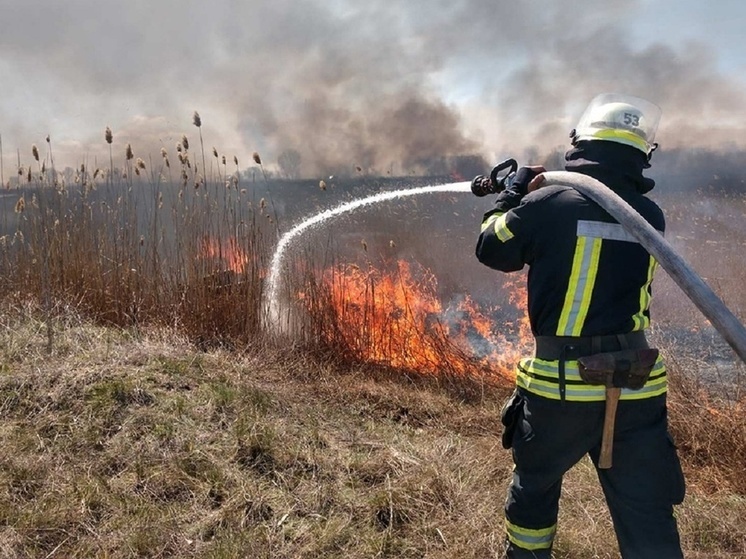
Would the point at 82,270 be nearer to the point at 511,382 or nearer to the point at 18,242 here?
the point at 18,242

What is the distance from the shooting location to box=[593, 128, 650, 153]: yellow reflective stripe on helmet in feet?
7.51

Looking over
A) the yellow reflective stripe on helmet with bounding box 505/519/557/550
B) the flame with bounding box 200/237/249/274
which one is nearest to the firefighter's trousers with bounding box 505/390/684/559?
the yellow reflective stripe on helmet with bounding box 505/519/557/550

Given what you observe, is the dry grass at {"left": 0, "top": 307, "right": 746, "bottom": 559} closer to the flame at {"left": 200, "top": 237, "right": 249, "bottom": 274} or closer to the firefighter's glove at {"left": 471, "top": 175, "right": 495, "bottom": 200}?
the flame at {"left": 200, "top": 237, "right": 249, "bottom": 274}

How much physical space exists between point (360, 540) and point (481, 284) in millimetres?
7346

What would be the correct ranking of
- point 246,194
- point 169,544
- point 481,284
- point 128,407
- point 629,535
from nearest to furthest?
point 629,535 → point 169,544 → point 128,407 → point 246,194 → point 481,284

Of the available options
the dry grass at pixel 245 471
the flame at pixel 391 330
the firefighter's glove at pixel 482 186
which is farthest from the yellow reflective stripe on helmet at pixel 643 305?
the flame at pixel 391 330

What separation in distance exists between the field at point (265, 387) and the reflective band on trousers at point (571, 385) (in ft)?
3.26

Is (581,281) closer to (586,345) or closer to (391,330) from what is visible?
(586,345)

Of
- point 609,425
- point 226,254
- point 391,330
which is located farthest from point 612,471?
point 226,254

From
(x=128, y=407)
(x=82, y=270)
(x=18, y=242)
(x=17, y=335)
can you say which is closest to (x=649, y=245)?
(x=128, y=407)

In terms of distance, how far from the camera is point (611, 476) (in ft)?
7.18

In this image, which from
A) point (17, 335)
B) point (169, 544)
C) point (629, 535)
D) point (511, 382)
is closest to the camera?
point (629, 535)

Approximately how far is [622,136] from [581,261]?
556 mm

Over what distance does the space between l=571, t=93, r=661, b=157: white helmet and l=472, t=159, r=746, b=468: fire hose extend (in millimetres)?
214
